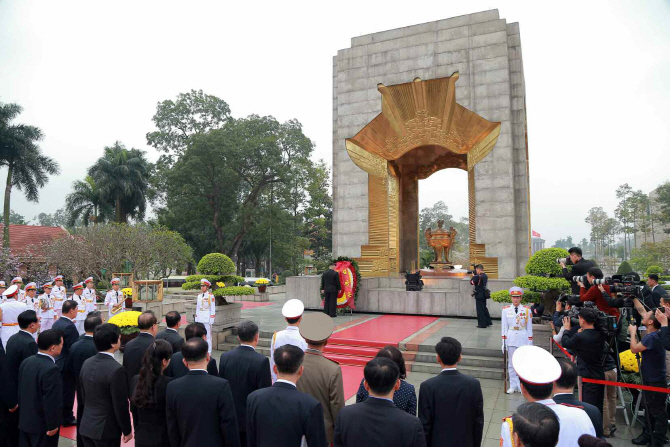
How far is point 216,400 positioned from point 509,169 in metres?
11.6

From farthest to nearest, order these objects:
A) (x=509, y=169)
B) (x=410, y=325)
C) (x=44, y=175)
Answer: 1. (x=44, y=175)
2. (x=509, y=169)
3. (x=410, y=325)

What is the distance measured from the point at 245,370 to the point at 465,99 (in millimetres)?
11823

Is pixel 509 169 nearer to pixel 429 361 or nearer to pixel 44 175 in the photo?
pixel 429 361

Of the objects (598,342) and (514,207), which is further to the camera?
(514,207)

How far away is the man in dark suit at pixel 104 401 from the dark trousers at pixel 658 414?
16.1ft

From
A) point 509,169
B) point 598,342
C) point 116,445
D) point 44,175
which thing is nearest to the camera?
point 116,445

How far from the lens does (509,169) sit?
1226 centimetres

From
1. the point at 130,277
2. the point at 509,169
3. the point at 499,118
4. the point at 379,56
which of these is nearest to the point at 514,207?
the point at 509,169

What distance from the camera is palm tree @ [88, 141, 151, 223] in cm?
2881

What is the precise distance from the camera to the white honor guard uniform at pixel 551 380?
80.3 inches

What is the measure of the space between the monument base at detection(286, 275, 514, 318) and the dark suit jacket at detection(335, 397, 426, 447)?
32.9 feet

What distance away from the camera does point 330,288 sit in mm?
11469

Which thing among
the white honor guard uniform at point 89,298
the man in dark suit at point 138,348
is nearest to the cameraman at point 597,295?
the man in dark suit at point 138,348

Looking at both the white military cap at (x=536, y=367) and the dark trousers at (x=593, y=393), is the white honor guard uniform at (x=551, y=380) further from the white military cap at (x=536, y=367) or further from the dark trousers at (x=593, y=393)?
the dark trousers at (x=593, y=393)
